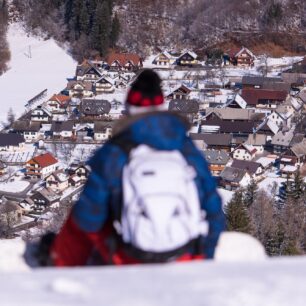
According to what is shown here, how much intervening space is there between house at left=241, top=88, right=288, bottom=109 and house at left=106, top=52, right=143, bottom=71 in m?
2.90

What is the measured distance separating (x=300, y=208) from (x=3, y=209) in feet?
10.2

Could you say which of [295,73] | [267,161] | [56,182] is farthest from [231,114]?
[56,182]

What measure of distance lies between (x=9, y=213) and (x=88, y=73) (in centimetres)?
619

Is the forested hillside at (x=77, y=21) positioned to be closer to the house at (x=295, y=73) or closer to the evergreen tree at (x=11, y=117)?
the evergreen tree at (x=11, y=117)

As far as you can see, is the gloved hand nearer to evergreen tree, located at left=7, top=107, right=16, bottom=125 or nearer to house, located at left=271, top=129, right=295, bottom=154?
house, located at left=271, top=129, right=295, bottom=154

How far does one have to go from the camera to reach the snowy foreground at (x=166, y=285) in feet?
1.99

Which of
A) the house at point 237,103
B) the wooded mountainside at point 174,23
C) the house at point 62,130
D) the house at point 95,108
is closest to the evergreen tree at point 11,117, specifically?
the house at point 62,130

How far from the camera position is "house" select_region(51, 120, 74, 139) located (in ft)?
30.8

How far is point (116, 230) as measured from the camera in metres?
0.87

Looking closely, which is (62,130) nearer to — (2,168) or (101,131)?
(101,131)

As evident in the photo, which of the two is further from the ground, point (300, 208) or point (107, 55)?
point (107, 55)

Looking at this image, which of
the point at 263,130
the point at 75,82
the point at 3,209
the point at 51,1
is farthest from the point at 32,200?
the point at 51,1

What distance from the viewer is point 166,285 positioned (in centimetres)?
64

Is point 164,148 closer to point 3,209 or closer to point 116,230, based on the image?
point 116,230
